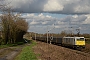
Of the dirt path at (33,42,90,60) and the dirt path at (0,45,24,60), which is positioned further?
the dirt path at (0,45,24,60)

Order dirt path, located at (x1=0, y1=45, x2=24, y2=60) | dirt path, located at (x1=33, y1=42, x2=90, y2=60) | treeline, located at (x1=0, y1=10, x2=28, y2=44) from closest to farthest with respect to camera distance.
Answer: dirt path, located at (x1=33, y1=42, x2=90, y2=60) < dirt path, located at (x1=0, y1=45, x2=24, y2=60) < treeline, located at (x1=0, y1=10, x2=28, y2=44)

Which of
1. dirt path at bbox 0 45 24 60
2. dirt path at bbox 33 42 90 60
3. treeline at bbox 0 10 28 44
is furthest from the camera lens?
treeline at bbox 0 10 28 44

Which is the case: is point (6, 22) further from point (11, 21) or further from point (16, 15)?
point (16, 15)

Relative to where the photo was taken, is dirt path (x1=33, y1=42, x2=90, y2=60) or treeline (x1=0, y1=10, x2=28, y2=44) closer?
dirt path (x1=33, y1=42, x2=90, y2=60)

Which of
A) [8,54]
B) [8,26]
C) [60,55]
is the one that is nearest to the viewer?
[60,55]

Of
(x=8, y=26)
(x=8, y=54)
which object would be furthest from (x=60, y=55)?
(x=8, y=26)

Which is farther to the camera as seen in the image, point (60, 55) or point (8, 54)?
point (8, 54)

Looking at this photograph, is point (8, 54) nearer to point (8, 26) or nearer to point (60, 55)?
point (60, 55)

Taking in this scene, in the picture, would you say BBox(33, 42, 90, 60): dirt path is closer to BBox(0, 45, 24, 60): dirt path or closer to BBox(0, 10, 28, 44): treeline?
BBox(0, 45, 24, 60): dirt path

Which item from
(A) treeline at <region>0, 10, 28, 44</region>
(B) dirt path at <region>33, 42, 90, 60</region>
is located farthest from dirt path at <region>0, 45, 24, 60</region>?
(A) treeline at <region>0, 10, 28, 44</region>

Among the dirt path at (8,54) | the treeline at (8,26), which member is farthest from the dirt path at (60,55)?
the treeline at (8,26)

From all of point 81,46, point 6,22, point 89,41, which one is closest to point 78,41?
point 81,46

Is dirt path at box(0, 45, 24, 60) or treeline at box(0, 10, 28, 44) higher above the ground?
treeline at box(0, 10, 28, 44)

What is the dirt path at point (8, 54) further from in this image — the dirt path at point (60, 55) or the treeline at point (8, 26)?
the treeline at point (8, 26)
